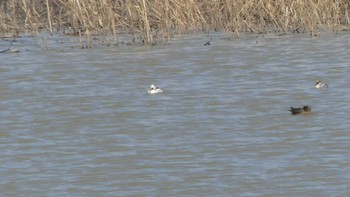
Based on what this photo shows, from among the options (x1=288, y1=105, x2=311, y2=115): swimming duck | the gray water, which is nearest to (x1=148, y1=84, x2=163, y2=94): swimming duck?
the gray water

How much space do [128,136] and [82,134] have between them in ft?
1.33

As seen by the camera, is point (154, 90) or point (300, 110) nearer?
point (300, 110)

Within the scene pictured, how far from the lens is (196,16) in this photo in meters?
15.6

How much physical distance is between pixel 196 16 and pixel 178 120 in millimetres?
6287

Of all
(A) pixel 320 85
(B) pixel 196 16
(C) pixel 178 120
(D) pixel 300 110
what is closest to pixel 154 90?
(C) pixel 178 120

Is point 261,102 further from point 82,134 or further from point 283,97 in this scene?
point 82,134

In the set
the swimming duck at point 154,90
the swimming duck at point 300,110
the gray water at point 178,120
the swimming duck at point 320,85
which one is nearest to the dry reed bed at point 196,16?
the gray water at point 178,120

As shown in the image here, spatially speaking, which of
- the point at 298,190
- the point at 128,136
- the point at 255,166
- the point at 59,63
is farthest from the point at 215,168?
the point at 59,63

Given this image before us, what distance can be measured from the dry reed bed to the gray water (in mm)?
438

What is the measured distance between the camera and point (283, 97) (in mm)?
10578

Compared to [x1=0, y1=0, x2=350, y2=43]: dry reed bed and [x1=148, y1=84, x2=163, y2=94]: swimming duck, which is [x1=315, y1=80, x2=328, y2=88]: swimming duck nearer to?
[x1=148, y1=84, x2=163, y2=94]: swimming duck

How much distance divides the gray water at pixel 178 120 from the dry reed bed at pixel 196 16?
0.44m

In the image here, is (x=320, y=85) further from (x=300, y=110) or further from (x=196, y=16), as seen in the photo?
(x=196, y=16)

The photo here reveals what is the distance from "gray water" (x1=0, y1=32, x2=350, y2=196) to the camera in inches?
286
